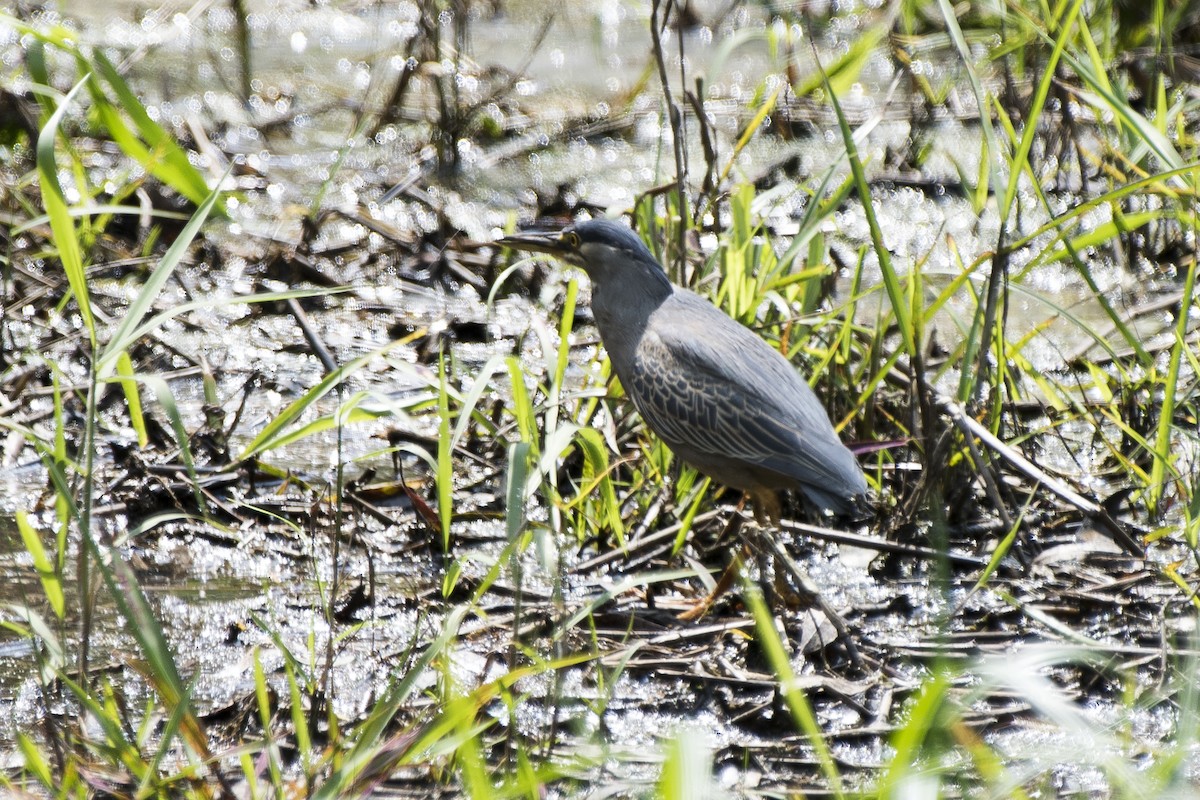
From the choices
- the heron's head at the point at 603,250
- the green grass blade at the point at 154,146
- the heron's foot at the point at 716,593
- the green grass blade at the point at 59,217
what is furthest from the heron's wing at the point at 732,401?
the green grass blade at the point at 59,217

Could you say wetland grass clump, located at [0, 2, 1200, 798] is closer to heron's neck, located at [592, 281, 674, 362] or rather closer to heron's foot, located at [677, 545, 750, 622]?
heron's foot, located at [677, 545, 750, 622]

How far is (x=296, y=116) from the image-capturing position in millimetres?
7211

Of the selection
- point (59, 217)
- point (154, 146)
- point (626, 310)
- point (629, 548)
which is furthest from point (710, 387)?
point (59, 217)

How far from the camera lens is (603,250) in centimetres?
438

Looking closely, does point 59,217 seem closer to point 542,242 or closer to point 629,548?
point 629,548

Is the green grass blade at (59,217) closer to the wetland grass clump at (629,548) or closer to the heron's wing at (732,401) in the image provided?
the wetland grass clump at (629,548)

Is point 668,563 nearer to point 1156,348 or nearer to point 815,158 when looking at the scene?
point 1156,348

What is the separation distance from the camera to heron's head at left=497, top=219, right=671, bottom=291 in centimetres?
430

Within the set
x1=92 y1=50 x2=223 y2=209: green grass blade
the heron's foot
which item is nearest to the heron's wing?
the heron's foot

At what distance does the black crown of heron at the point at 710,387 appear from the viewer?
3.91 meters

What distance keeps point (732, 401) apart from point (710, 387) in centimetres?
9

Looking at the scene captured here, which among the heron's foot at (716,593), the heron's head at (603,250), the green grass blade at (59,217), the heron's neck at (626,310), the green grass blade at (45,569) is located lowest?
the heron's foot at (716,593)

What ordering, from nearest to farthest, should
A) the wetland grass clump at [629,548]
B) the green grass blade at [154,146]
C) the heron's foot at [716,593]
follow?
the wetland grass clump at [629,548], the green grass blade at [154,146], the heron's foot at [716,593]

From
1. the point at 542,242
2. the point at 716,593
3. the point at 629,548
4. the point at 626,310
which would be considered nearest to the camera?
the point at 716,593
